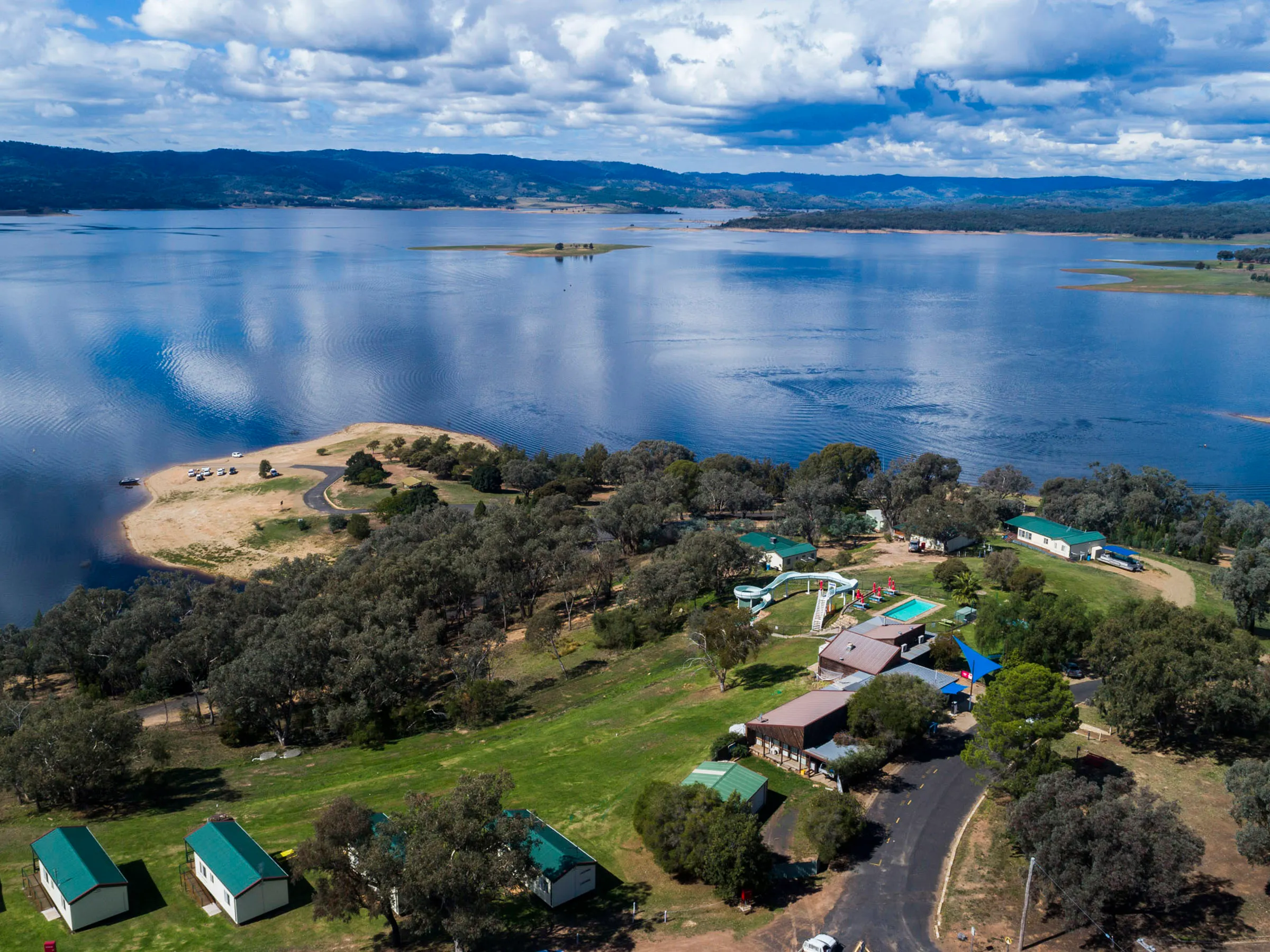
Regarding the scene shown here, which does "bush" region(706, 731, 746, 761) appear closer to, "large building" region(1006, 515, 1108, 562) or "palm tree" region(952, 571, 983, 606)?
"palm tree" region(952, 571, 983, 606)

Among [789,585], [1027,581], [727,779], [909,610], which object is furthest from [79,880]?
[1027,581]

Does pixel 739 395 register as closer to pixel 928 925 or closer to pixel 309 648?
pixel 309 648

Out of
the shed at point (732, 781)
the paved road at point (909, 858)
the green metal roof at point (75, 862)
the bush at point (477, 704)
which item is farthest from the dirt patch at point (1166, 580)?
the green metal roof at point (75, 862)

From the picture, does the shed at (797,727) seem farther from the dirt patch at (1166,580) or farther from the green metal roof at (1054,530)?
the green metal roof at (1054,530)

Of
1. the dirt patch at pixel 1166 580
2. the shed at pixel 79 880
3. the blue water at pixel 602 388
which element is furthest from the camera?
the blue water at pixel 602 388

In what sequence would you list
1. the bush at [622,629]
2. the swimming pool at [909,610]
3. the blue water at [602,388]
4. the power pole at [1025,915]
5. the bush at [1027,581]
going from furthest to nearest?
the blue water at [602,388] → the bush at [622,629] → the bush at [1027,581] → the swimming pool at [909,610] → the power pole at [1025,915]

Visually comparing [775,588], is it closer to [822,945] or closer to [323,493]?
[822,945]

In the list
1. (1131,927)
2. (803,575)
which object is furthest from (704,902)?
(803,575)
